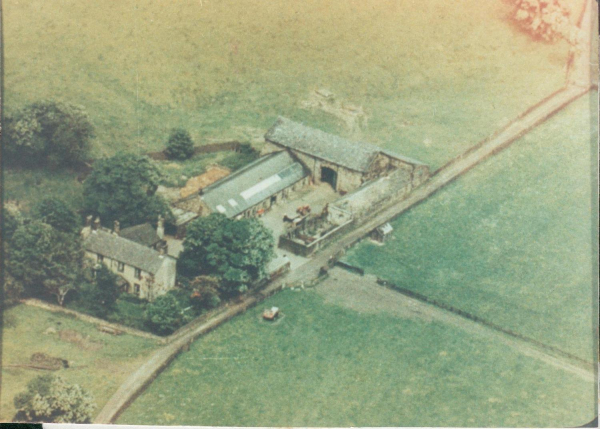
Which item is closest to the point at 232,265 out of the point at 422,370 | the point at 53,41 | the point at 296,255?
the point at 296,255

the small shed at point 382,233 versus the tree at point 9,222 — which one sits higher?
the tree at point 9,222

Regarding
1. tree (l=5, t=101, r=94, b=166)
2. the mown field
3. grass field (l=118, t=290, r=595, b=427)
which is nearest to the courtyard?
the mown field

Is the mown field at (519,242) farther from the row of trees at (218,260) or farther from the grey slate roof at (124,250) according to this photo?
the grey slate roof at (124,250)

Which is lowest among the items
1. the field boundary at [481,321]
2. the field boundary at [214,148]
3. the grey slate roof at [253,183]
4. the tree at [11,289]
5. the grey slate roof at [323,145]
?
the field boundary at [481,321]

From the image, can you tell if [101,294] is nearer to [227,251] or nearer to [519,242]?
[227,251]

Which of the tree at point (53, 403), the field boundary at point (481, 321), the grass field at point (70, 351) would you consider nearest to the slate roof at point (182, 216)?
the grass field at point (70, 351)

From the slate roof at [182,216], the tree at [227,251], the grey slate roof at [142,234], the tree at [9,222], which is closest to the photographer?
the tree at [9,222]

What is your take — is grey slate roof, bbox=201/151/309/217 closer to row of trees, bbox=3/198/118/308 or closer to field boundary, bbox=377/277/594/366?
row of trees, bbox=3/198/118/308
